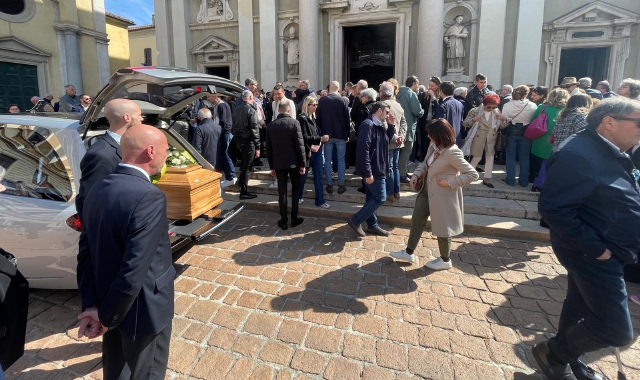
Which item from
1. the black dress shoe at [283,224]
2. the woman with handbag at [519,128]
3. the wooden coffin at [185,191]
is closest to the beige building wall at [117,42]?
the black dress shoe at [283,224]

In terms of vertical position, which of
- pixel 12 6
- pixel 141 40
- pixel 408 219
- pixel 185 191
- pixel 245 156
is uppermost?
pixel 141 40

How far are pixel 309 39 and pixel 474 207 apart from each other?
32.2ft

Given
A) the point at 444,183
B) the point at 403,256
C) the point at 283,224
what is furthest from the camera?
the point at 283,224

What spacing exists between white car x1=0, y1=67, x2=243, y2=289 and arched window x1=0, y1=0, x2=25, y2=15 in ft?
49.2

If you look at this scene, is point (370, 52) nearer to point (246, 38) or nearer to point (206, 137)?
point (246, 38)

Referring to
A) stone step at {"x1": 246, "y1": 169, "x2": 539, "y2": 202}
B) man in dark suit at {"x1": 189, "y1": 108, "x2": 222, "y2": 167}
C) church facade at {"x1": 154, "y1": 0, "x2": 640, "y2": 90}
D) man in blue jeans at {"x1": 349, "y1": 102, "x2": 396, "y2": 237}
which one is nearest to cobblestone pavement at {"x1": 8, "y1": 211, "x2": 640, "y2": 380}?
man in blue jeans at {"x1": 349, "y1": 102, "x2": 396, "y2": 237}

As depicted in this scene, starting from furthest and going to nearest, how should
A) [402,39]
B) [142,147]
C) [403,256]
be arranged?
[402,39], [403,256], [142,147]

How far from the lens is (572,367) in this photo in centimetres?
242

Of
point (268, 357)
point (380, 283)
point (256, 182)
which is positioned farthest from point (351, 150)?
point (268, 357)

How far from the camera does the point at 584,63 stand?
39.9 feet

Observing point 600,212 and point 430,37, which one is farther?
point 430,37

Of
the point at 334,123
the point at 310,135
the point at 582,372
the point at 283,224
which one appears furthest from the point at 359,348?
the point at 334,123

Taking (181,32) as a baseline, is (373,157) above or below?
below

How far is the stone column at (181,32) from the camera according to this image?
49.8 feet
